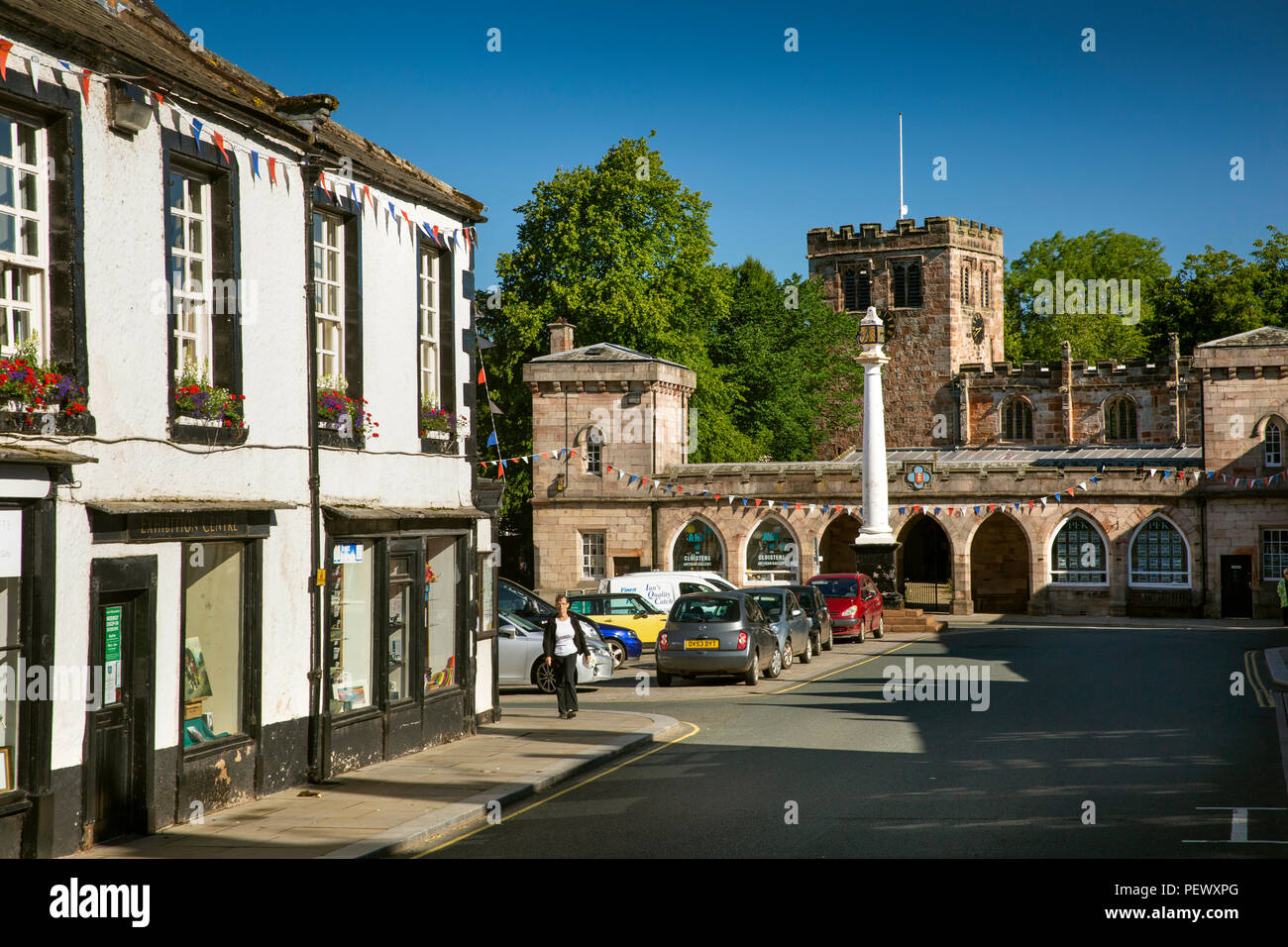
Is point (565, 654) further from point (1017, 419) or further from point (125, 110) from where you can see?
point (1017, 419)

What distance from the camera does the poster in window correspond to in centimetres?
1236

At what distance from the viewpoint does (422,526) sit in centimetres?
1642

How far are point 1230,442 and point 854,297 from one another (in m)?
35.5

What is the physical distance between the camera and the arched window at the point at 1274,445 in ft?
147

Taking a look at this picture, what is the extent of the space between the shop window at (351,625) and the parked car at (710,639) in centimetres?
944

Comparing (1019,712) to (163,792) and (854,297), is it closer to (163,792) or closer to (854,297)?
(163,792)

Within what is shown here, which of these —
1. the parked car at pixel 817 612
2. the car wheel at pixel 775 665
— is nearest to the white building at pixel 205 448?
the car wheel at pixel 775 665

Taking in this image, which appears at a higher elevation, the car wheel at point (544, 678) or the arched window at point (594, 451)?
the arched window at point (594, 451)

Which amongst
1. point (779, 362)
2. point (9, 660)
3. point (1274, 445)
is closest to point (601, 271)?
point (779, 362)

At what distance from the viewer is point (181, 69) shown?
12.7 meters

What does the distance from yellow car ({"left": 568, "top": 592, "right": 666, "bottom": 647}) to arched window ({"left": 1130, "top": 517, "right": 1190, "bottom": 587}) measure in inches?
778

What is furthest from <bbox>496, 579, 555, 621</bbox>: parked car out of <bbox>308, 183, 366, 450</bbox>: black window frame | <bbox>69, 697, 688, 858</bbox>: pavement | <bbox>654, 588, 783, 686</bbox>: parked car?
<bbox>308, 183, 366, 450</bbox>: black window frame

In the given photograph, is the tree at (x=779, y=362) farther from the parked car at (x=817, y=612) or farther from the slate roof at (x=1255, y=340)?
the parked car at (x=817, y=612)

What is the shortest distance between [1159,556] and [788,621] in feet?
73.6
